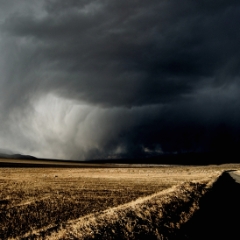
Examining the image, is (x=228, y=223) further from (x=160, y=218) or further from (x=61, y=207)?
(x=61, y=207)

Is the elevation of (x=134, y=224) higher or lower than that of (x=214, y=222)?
higher

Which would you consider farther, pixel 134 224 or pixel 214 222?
pixel 214 222

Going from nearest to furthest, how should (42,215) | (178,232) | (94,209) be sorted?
(178,232), (42,215), (94,209)

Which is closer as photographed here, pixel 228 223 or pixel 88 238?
pixel 88 238

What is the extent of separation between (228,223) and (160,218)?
377 centimetres

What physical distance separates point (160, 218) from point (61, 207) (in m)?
8.66

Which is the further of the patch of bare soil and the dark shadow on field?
the dark shadow on field

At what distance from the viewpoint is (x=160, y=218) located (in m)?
16.4

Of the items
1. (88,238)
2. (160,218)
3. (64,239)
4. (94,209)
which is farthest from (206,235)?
(94,209)

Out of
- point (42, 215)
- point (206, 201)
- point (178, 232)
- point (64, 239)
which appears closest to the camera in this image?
point (64, 239)

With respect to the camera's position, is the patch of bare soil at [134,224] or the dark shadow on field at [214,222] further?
the dark shadow on field at [214,222]

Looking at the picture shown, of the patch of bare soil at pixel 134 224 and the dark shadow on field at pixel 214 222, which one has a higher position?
the patch of bare soil at pixel 134 224

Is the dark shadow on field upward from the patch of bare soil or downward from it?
downward

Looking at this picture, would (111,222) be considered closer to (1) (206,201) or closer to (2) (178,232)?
(2) (178,232)
